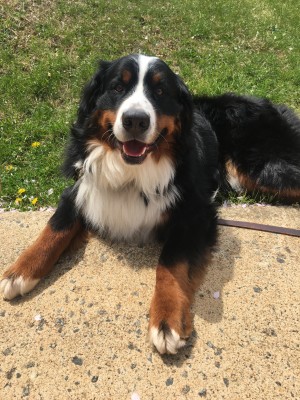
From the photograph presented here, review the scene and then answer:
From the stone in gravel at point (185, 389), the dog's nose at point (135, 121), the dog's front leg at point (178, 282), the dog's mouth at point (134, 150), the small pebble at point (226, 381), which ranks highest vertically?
the dog's nose at point (135, 121)

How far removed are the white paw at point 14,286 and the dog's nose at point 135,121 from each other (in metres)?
1.28

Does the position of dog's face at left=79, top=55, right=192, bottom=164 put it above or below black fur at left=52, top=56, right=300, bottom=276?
above

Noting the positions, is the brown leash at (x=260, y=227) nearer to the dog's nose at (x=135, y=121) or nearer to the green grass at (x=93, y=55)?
the dog's nose at (x=135, y=121)

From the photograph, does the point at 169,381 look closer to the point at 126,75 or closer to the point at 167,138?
the point at 167,138

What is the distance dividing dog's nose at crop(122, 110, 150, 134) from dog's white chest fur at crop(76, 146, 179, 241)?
0.35 meters

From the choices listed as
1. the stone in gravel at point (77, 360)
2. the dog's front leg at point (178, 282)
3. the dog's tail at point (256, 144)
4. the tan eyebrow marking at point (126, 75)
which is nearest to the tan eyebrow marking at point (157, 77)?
the tan eyebrow marking at point (126, 75)

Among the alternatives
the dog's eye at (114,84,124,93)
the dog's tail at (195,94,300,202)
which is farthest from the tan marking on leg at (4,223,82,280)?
the dog's tail at (195,94,300,202)

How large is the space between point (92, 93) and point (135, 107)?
637mm

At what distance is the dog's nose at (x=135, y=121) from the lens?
7.98 feet

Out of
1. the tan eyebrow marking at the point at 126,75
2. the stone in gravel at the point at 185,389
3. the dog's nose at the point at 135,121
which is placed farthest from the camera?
the tan eyebrow marking at the point at 126,75

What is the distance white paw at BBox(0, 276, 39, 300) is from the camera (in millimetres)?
2535

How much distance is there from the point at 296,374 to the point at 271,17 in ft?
25.1

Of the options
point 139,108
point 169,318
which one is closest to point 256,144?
point 139,108

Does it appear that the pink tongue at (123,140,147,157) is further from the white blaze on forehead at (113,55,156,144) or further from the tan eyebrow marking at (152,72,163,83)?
the tan eyebrow marking at (152,72,163,83)
